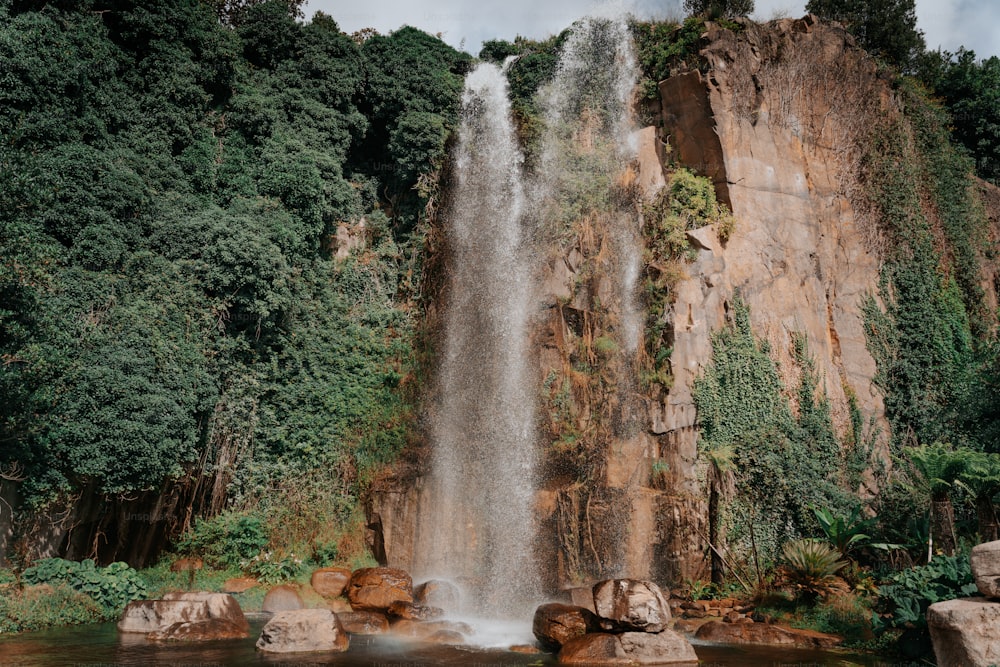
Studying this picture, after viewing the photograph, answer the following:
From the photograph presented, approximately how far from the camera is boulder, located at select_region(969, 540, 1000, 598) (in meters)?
7.16

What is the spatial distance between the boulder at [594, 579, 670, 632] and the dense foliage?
930cm

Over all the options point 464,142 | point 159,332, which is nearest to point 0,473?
point 159,332

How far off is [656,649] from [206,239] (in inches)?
549

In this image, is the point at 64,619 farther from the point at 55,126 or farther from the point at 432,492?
the point at 55,126

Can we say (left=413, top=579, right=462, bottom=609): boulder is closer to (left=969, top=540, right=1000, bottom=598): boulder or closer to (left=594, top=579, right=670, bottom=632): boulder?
(left=594, top=579, right=670, bottom=632): boulder

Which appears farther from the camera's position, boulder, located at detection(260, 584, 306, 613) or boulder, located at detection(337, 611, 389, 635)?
boulder, located at detection(260, 584, 306, 613)

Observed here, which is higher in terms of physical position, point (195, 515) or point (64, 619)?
point (195, 515)

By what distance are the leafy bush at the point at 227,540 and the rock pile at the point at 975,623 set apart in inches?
540

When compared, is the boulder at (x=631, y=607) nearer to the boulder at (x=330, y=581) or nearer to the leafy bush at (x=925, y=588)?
the leafy bush at (x=925, y=588)

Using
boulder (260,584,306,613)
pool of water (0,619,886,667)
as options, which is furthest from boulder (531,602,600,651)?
boulder (260,584,306,613)

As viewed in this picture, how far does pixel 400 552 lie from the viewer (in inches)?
655

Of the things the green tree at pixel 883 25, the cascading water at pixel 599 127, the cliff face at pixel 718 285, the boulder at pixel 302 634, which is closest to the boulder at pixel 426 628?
the boulder at pixel 302 634

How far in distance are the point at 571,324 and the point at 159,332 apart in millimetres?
9766

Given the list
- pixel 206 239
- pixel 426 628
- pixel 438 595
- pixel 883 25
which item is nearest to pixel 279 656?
pixel 426 628
